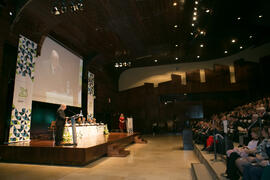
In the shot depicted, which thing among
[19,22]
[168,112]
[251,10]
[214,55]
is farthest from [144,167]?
[214,55]

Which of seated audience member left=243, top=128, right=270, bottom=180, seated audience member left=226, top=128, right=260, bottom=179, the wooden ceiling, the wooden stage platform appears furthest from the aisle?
the wooden ceiling

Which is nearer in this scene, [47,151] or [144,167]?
[144,167]

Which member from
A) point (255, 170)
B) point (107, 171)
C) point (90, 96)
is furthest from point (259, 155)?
point (90, 96)

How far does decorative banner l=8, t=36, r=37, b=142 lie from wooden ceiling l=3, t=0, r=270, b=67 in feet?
1.94

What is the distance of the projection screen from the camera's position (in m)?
7.19

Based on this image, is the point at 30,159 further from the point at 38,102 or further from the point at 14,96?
the point at 38,102

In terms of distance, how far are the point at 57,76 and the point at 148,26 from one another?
4880mm

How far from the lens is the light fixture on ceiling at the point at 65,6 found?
603 centimetres

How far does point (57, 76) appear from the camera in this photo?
8.08m

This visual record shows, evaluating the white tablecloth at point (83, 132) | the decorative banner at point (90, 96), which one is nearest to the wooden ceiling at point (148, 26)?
the decorative banner at point (90, 96)

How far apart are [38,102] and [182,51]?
31.9ft

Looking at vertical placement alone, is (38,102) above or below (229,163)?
above

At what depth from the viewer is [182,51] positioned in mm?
13031

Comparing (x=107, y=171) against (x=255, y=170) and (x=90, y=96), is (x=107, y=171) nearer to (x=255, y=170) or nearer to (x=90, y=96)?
(x=255, y=170)
